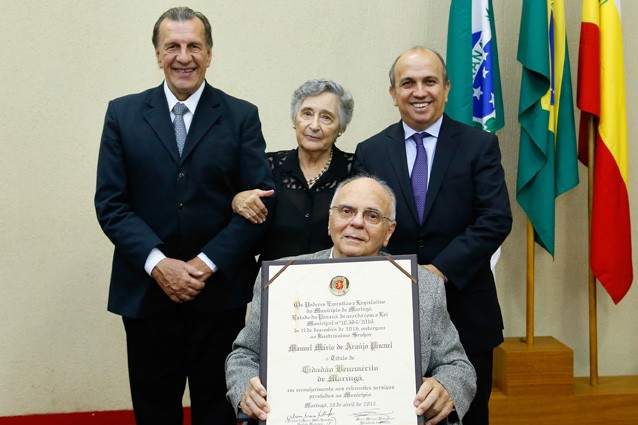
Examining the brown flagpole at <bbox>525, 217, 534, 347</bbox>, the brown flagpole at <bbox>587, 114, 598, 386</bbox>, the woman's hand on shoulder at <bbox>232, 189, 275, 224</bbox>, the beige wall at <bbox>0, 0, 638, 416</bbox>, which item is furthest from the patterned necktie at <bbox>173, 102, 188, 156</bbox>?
the brown flagpole at <bbox>587, 114, 598, 386</bbox>

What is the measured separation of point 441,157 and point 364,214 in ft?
1.99

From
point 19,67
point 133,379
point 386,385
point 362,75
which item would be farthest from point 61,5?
point 386,385

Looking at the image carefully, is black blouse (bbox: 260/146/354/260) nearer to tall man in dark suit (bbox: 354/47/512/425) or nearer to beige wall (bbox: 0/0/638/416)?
tall man in dark suit (bbox: 354/47/512/425)

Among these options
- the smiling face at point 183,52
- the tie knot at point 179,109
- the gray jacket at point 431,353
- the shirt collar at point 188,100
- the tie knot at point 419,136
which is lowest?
the gray jacket at point 431,353

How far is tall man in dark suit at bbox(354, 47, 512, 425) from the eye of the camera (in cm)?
262

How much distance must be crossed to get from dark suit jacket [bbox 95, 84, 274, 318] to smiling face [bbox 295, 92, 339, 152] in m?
0.22

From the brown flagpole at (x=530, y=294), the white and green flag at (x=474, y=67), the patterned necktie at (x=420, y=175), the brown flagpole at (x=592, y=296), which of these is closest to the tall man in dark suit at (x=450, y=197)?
the patterned necktie at (x=420, y=175)

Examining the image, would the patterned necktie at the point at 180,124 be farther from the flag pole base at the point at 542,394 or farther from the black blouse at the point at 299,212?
the flag pole base at the point at 542,394

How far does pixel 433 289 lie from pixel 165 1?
8.41 ft

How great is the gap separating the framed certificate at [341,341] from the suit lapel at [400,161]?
2.27ft

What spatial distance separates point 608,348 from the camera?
4.37 m

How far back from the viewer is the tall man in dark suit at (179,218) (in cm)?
261

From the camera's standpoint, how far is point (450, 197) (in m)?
2.64
